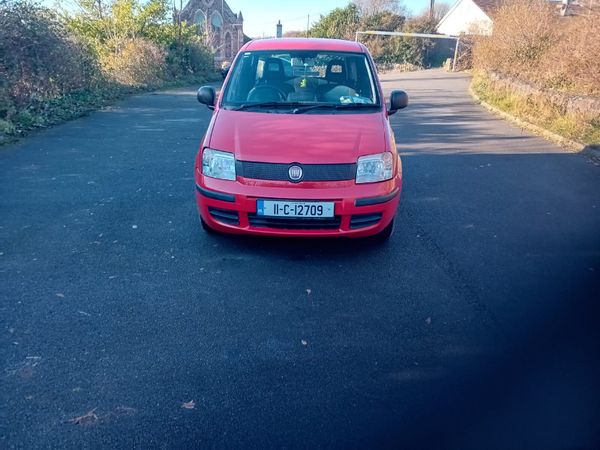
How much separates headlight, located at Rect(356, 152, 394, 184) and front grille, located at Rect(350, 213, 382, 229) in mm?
291

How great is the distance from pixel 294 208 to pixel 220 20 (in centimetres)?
4985

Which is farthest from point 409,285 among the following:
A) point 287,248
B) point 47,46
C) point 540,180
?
point 47,46

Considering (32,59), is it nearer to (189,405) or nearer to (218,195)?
(218,195)

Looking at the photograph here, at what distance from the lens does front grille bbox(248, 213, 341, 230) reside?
3965mm

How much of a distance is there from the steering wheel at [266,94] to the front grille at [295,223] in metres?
1.54

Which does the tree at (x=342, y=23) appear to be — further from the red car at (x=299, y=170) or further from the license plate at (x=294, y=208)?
the license plate at (x=294, y=208)

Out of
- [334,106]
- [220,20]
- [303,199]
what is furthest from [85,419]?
[220,20]

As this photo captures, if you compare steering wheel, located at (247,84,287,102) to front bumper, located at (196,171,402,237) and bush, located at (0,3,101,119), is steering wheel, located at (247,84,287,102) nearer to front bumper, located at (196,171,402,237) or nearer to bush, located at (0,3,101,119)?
front bumper, located at (196,171,402,237)

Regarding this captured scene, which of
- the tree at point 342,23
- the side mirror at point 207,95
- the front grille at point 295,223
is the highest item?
the tree at point 342,23

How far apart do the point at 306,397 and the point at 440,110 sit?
13788 millimetres

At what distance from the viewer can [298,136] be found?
4.21 m

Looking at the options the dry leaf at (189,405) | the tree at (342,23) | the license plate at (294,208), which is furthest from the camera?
the tree at (342,23)

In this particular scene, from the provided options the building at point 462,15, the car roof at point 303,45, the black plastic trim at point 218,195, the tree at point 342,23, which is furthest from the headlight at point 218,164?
the building at point 462,15

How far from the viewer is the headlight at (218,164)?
4.06m
